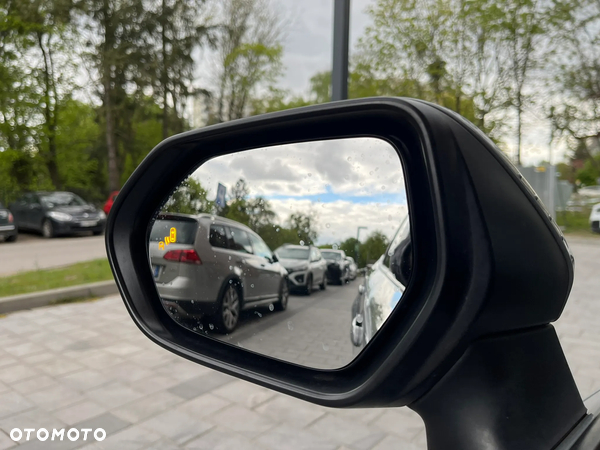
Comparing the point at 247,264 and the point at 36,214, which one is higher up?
the point at 247,264

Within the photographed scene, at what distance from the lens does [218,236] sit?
1150 mm

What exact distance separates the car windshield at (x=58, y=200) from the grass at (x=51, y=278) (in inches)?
359

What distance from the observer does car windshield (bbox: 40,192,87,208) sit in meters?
17.6

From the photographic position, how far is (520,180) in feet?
2.77

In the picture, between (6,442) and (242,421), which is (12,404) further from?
(242,421)

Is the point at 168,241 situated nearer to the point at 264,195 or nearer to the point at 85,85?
the point at 264,195

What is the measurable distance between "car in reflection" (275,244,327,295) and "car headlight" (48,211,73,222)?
17.5 m

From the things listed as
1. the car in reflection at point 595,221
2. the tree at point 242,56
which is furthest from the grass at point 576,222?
the tree at point 242,56

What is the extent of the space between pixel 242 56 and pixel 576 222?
1774 centimetres

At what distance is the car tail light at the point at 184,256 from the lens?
1.20 metres

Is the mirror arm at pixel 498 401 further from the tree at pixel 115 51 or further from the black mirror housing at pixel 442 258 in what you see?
the tree at pixel 115 51

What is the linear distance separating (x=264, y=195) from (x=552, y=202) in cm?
2151

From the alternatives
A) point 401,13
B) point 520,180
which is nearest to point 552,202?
point 401,13

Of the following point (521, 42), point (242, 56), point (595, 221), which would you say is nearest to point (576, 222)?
point (595, 221)
